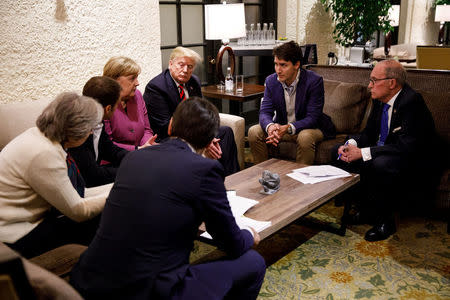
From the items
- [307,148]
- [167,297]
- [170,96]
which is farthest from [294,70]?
[167,297]

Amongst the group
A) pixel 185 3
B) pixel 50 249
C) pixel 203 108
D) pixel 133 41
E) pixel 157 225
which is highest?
pixel 185 3

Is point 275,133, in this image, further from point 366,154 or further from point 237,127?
point 366,154

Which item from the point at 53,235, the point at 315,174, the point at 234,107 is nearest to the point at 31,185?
the point at 53,235

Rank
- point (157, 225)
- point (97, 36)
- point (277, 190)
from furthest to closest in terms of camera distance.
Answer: point (97, 36), point (277, 190), point (157, 225)

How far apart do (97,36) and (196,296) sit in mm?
2472

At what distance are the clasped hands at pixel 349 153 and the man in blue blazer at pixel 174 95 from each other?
86cm

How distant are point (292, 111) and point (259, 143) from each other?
385mm

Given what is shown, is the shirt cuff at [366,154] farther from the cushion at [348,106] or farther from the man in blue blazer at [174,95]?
the man in blue blazer at [174,95]

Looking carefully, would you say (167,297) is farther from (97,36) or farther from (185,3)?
(185,3)

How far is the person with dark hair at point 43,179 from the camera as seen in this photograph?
1.71m

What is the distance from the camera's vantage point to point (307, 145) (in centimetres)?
338

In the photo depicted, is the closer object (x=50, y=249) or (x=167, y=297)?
(x=167, y=297)

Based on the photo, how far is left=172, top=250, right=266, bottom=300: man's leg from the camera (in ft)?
4.85

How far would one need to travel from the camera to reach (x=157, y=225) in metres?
1.38
